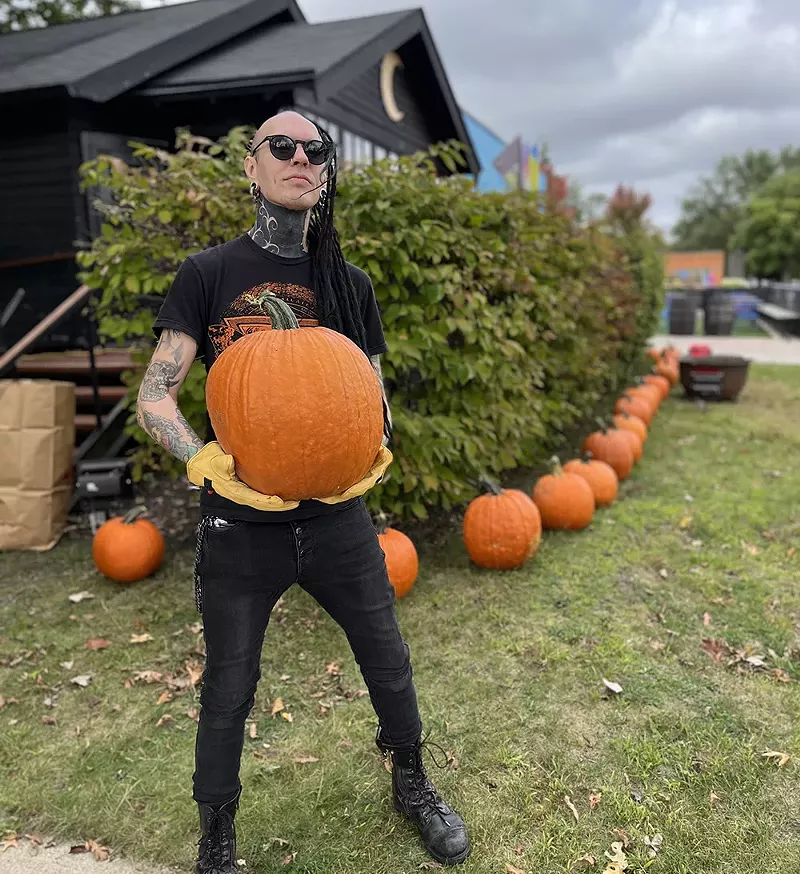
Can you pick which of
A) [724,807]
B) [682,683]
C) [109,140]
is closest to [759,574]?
[682,683]

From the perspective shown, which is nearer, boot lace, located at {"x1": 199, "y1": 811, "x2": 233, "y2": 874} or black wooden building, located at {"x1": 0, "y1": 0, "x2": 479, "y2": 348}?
boot lace, located at {"x1": 199, "y1": 811, "x2": 233, "y2": 874}

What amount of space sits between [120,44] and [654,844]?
10108 millimetres

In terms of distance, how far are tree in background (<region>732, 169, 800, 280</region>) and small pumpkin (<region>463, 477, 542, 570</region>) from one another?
5284 cm

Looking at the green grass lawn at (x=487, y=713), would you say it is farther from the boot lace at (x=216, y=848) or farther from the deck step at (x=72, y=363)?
the deck step at (x=72, y=363)

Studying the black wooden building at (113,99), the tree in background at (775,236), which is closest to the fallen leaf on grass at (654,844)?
the black wooden building at (113,99)

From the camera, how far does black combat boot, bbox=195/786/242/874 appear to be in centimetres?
200

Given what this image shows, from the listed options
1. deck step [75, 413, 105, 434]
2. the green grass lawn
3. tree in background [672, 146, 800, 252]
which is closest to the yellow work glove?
the green grass lawn

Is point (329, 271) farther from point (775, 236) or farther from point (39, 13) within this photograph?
point (775, 236)

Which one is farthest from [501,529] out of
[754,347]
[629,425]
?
[754,347]

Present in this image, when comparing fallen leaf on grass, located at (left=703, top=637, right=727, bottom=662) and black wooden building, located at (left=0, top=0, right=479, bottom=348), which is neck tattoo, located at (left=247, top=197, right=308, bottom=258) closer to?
fallen leaf on grass, located at (left=703, top=637, right=727, bottom=662)

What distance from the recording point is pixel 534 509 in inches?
169

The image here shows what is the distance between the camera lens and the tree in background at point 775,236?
160 feet

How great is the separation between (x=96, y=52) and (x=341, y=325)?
8.59 meters

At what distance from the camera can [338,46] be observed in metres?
9.26
